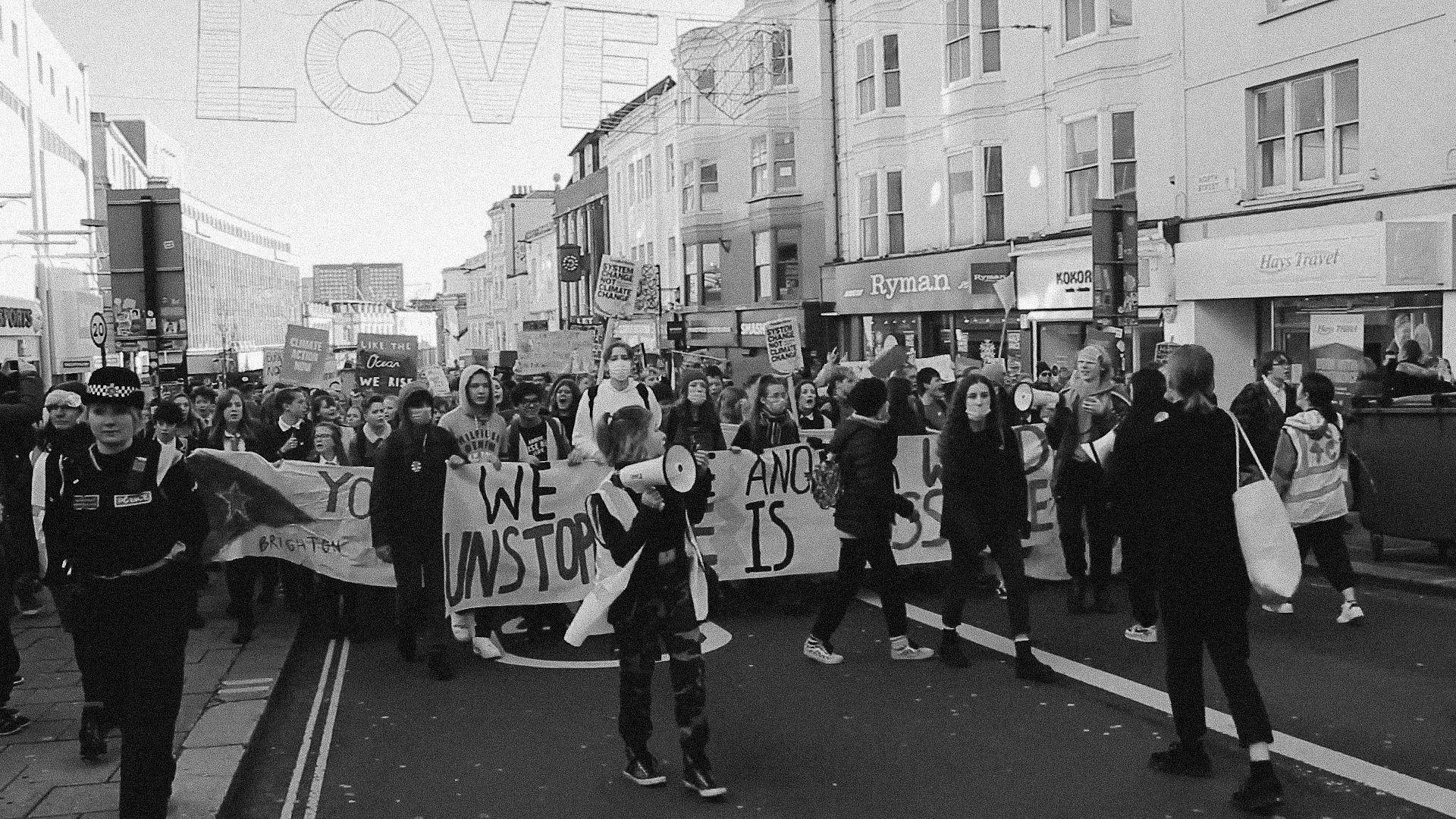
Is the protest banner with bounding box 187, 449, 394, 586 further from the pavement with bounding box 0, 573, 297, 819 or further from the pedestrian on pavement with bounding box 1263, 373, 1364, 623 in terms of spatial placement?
the pedestrian on pavement with bounding box 1263, 373, 1364, 623

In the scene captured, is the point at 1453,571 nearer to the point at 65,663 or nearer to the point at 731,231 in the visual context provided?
the point at 65,663

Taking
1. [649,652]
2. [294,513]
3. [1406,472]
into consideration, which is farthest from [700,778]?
[1406,472]

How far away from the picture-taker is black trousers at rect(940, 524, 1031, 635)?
313 inches

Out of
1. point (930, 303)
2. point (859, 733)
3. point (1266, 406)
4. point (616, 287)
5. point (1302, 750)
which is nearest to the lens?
point (1302, 750)

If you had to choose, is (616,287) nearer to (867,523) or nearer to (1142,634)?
(867,523)

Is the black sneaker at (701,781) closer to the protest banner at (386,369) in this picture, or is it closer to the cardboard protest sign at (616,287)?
the cardboard protest sign at (616,287)

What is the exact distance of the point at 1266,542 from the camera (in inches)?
227

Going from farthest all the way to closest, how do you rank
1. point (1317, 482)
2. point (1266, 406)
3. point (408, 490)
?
point (1266, 406) < point (1317, 482) < point (408, 490)

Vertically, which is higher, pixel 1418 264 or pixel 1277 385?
pixel 1418 264

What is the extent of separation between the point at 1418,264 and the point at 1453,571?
24.4ft

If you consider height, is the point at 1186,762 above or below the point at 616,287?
below

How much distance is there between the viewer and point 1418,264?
662 inches

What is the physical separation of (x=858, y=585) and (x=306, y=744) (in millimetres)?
3330

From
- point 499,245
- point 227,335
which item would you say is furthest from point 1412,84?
point 227,335
